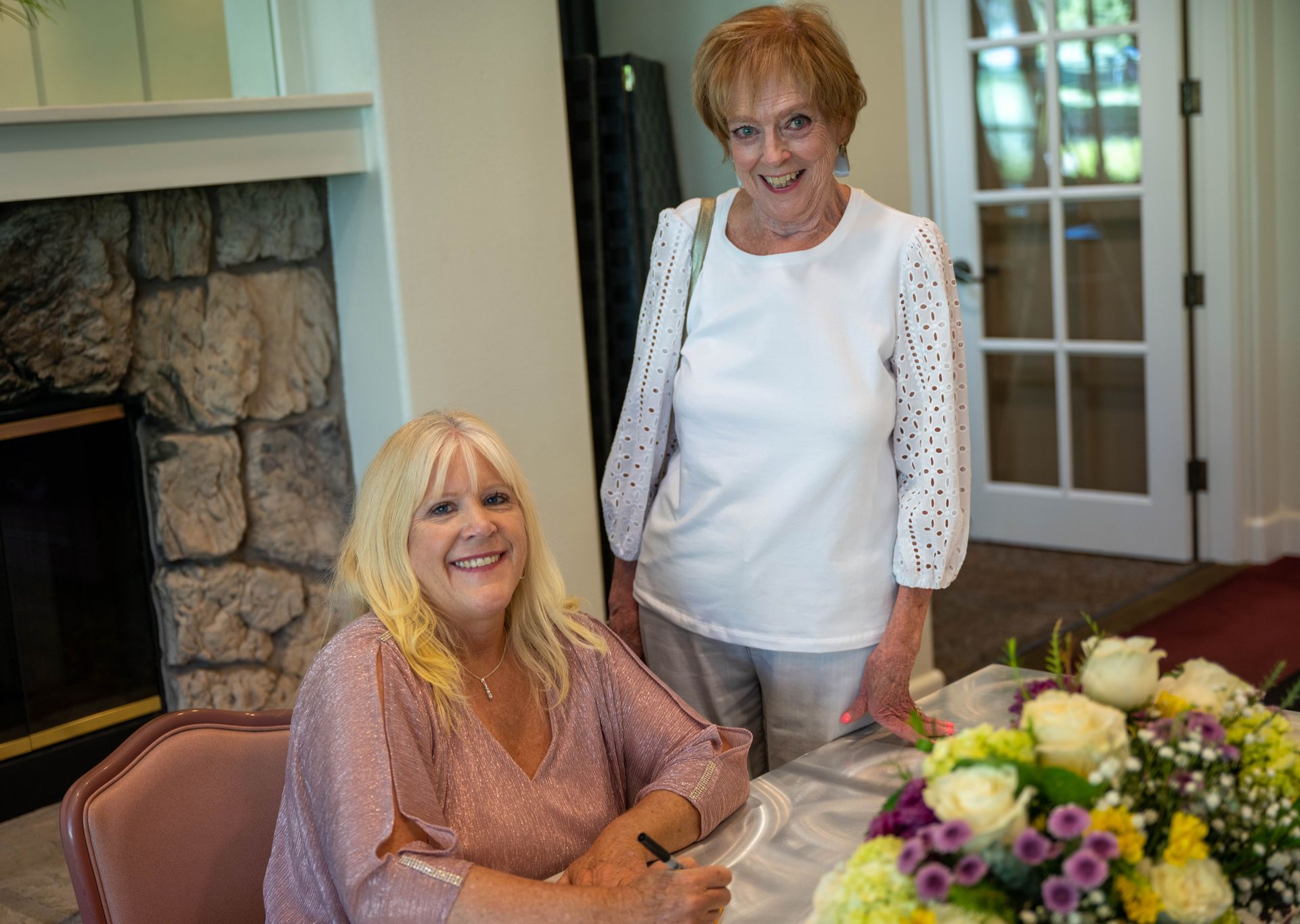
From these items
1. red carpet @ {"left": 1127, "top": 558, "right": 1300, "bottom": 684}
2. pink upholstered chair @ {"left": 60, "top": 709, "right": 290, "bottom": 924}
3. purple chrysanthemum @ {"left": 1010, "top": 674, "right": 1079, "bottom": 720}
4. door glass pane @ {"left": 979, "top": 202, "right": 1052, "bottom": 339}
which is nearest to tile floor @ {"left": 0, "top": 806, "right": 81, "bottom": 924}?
pink upholstered chair @ {"left": 60, "top": 709, "right": 290, "bottom": 924}

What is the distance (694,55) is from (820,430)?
1.32 meters

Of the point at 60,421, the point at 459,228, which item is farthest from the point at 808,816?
the point at 60,421

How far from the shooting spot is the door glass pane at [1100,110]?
4.17m

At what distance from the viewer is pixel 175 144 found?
219 cm

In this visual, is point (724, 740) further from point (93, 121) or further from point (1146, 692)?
point (93, 121)

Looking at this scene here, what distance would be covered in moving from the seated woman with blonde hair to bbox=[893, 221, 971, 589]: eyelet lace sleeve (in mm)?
362

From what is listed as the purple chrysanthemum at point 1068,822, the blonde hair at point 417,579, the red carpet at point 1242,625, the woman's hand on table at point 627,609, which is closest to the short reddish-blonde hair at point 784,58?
the blonde hair at point 417,579

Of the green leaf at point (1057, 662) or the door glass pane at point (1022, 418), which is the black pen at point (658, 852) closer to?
the green leaf at point (1057, 662)

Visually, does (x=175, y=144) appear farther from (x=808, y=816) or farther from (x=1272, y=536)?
(x=1272, y=536)

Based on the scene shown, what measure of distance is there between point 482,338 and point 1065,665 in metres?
1.57

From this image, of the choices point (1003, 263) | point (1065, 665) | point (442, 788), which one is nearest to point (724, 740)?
point (442, 788)

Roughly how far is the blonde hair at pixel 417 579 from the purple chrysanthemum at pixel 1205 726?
783mm

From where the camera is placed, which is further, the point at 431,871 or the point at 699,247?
the point at 699,247

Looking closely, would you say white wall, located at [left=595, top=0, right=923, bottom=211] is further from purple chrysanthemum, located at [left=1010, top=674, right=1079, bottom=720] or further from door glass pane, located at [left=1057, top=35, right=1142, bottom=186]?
purple chrysanthemum, located at [left=1010, top=674, right=1079, bottom=720]
